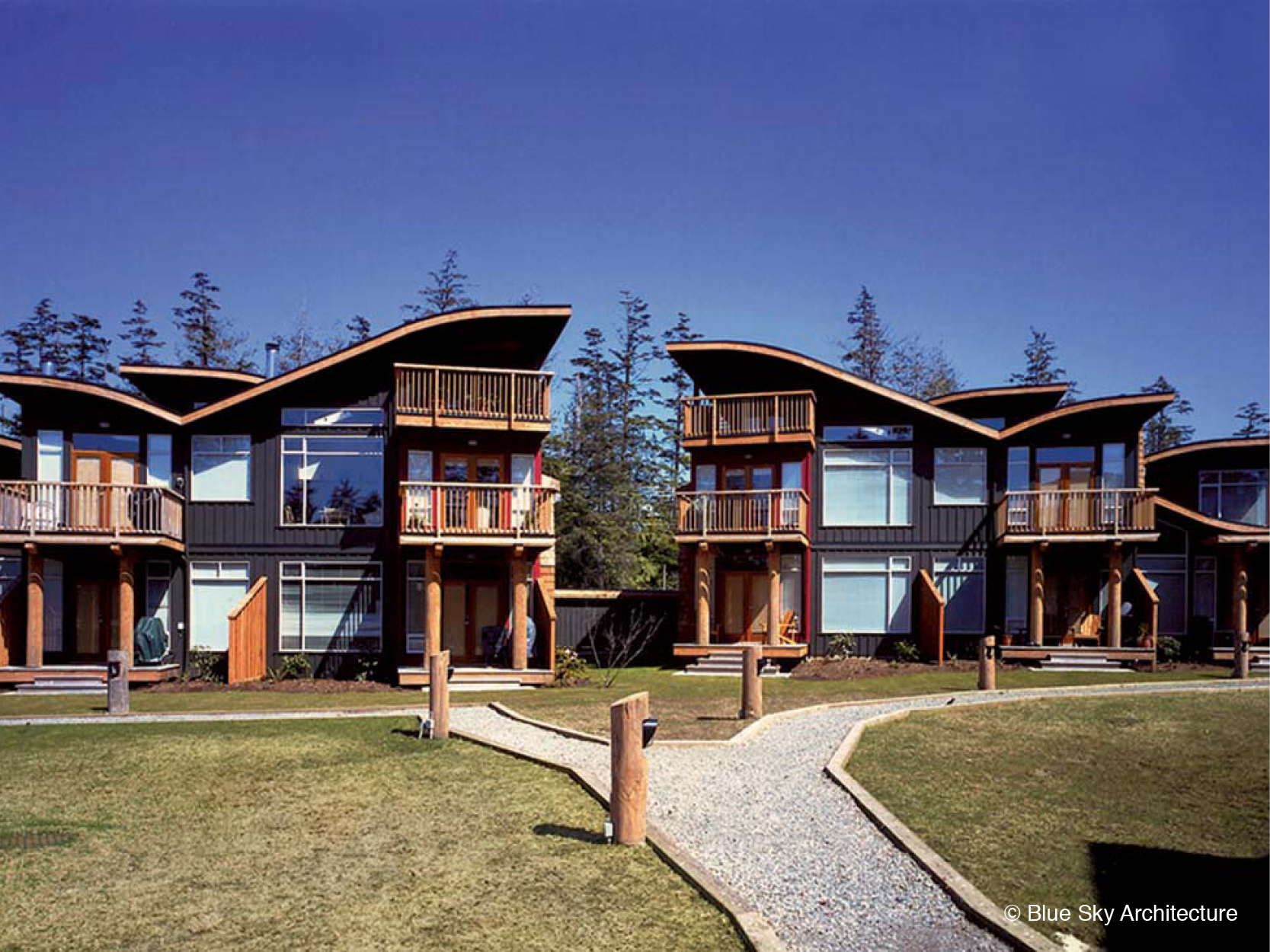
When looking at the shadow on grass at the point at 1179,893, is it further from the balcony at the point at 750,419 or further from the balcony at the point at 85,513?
the balcony at the point at 85,513

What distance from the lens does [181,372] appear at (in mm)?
26062

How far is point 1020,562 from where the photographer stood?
27.0 meters

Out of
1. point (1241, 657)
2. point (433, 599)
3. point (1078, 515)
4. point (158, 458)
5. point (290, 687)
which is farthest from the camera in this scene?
point (1078, 515)

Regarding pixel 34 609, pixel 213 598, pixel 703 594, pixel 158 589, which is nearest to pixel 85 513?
pixel 34 609

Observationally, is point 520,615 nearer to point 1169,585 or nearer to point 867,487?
point 867,487

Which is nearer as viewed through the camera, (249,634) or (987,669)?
(987,669)

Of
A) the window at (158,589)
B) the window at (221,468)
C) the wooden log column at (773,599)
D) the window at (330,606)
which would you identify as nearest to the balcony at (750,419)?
the wooden log column at (773,599)

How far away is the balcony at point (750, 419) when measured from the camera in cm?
2652

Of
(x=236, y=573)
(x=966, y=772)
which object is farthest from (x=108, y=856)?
(x=236, y=573)

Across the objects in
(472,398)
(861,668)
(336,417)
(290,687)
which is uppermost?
(472,398)

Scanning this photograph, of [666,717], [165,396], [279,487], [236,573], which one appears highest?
[165,396]

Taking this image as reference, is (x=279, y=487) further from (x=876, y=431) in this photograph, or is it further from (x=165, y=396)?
(x=876, y=431)

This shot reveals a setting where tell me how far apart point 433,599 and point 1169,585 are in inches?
740

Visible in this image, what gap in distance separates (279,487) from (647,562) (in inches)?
810
